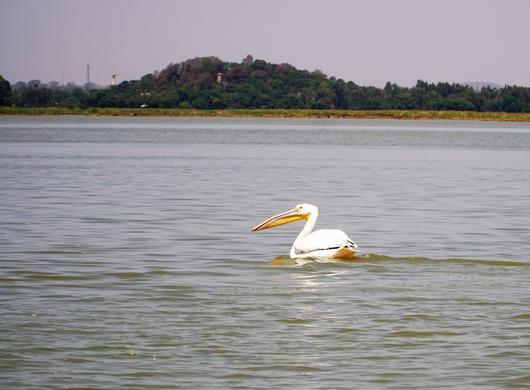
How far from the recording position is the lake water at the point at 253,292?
7672 millimetres

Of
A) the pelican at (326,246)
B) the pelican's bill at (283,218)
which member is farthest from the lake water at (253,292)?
the pelican's bill at (283,218)

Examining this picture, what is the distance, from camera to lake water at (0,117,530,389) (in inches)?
302

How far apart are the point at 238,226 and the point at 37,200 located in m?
5.50

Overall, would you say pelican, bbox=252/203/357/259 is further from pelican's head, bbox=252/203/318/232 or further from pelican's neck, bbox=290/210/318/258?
pelican's head, bbox=252/203/318/232

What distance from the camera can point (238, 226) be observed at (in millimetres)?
16672

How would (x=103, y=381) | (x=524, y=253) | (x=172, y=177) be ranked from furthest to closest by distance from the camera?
1. (x=172, y=177)
2. (x=524, y=253)
3. (x=103, y=381)

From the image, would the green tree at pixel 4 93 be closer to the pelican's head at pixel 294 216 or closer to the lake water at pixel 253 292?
the lake water at pixel 253 292

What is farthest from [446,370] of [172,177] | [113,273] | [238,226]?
[172,177]

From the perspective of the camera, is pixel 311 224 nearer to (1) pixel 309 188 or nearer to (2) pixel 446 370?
(2) pixel 446 370

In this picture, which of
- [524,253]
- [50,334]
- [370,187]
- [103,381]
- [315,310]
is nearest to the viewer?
[103,381]

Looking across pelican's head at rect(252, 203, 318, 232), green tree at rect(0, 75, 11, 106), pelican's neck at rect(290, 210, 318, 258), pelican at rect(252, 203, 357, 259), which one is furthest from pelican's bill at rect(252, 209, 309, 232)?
green tree at rect(0, 75, 11, 106)

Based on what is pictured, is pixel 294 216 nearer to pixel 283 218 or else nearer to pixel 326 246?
pixel 283 218

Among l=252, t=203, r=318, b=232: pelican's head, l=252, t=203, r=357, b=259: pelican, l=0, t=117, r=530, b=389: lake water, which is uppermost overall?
l=252, t=203, r=318, b=232: pelican's head

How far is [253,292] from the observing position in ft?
34.9
